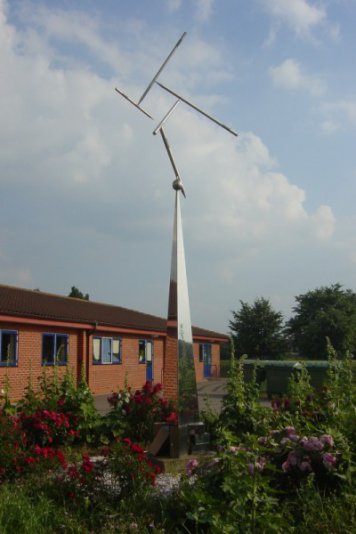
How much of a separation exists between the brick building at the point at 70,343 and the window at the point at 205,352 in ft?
19.2

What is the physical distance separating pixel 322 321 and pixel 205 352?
52.2 ft

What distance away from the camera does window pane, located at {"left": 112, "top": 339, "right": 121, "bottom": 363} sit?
25.6 meters

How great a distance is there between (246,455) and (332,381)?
Answer: 2958mm

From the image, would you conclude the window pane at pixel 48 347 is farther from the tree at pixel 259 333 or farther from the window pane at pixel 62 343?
the tree at pixel 259 333

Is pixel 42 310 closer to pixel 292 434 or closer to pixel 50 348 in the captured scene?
pixel 50 348

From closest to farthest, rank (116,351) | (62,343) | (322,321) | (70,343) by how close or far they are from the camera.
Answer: (62,343) < (70,343) < (116,351) < (322,321)

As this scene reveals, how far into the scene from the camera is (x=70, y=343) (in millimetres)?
22359

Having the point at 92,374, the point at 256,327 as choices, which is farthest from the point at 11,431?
the point at 256,327

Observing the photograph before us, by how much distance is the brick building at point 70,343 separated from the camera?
1938cm

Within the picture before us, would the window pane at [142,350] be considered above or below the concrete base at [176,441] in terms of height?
above

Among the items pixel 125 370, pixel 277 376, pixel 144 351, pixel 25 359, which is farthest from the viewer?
pixel 144 351

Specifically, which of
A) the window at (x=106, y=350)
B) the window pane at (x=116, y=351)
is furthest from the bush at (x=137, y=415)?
the window pane at (x=116, y=351)

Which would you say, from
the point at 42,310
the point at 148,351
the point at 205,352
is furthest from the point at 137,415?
the point at 205,352

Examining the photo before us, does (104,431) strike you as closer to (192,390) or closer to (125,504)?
(192,390)
